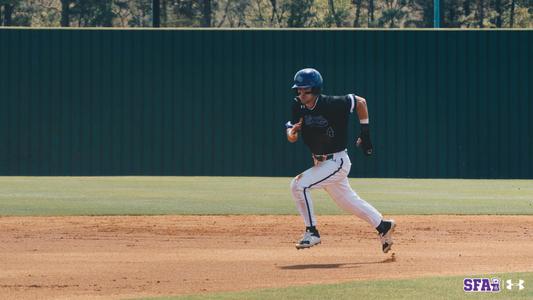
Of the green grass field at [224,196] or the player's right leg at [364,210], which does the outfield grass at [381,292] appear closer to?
the player's right leg at [364,210]

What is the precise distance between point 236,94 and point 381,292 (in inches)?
636

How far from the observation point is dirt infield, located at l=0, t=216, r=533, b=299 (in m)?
8.77

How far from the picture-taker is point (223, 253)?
10.8 meters

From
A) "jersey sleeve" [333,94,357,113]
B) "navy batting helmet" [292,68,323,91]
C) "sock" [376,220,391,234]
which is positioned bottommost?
"sock" [376,220,391,234]

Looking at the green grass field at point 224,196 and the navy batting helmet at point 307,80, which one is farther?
the green grass field at point 224,196

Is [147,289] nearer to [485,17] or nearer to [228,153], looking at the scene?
[228,153]

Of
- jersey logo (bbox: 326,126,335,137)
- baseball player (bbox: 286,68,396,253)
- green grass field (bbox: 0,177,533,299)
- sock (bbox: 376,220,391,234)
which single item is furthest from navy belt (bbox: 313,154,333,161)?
green grass field (bbox: 0,177,533,299)

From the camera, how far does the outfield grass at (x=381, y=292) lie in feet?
25.4

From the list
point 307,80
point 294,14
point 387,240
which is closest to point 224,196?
point 387,240

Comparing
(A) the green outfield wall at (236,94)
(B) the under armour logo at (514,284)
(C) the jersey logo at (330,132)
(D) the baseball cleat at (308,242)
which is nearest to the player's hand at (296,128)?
(C) the jersey logo at (330,132)

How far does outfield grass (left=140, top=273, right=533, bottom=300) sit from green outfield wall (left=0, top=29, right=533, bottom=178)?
15.3m

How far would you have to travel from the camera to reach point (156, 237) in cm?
1220

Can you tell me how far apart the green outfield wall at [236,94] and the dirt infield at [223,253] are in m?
9.30

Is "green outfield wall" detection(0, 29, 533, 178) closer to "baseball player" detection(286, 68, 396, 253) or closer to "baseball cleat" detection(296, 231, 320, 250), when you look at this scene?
"baseball player" detection(286, 68, 396, 253)
